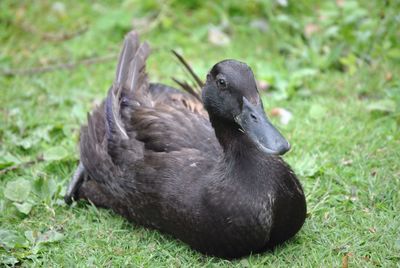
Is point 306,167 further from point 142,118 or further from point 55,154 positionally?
point 55,154

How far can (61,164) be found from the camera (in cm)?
479

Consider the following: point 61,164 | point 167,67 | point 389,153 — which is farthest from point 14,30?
point 389,153

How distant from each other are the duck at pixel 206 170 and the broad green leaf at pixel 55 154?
35 centimetres

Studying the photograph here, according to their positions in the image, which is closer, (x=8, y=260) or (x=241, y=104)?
(x=241, y=104)

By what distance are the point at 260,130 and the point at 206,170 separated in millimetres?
530

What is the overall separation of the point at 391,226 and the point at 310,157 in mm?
958

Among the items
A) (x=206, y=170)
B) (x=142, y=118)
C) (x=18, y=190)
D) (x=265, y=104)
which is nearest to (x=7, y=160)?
(x=18, y=190)

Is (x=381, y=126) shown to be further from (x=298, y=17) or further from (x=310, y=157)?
(x=298, y=17)

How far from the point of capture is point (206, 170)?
145 inches

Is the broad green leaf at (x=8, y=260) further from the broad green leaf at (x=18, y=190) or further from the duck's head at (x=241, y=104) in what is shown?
the duck's head at (x=241, y=104)

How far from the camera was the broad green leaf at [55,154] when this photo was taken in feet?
15.3

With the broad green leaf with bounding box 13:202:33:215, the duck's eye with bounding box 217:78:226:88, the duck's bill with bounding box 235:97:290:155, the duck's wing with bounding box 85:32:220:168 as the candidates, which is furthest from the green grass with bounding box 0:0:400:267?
the duck's eye with bounding box 217:78:226:88

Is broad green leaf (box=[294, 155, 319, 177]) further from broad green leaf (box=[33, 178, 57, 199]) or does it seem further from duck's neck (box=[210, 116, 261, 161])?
broad green leaf (box=[33, 178, 57, 199])

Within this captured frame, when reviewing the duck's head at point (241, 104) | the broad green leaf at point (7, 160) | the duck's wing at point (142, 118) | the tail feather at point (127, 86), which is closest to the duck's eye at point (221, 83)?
the duck's head at point (241, 104)
